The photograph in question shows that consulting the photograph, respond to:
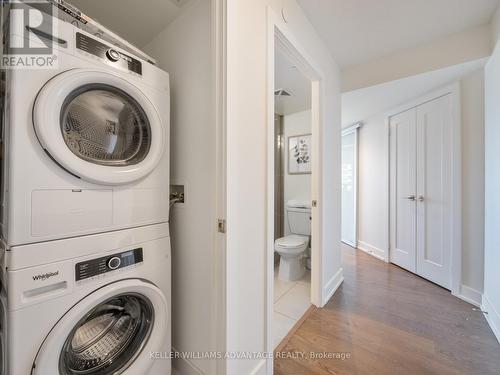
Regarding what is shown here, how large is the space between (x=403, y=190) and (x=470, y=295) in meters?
1.21

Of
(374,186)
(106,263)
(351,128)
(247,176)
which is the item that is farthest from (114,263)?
(351,128)

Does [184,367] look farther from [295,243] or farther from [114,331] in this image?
[295,243]

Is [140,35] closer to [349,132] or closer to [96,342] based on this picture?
[96,342]

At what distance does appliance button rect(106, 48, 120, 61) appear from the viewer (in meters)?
0.88

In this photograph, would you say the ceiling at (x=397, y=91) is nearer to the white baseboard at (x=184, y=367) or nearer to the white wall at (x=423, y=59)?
the white wall at (x=423, y=59)

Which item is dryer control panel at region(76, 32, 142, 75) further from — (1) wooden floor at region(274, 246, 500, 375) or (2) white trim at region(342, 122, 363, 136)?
(2) white trim at region(342, 122, 363, 136)

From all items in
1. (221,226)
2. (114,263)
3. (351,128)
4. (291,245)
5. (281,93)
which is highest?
(281,93)

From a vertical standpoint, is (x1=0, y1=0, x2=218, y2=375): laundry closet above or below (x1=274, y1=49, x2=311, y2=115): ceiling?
below

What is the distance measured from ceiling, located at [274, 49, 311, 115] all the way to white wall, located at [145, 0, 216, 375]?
73cm

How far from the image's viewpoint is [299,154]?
9.82ft

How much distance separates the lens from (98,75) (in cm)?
83

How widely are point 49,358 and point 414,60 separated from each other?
308 cm

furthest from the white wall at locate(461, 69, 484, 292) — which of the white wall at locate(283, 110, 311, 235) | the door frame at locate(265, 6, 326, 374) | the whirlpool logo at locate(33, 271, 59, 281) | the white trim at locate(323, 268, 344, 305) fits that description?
the whirlpool logo at locate(33, 271, 59, 281)

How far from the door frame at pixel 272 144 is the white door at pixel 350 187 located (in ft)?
6.60
